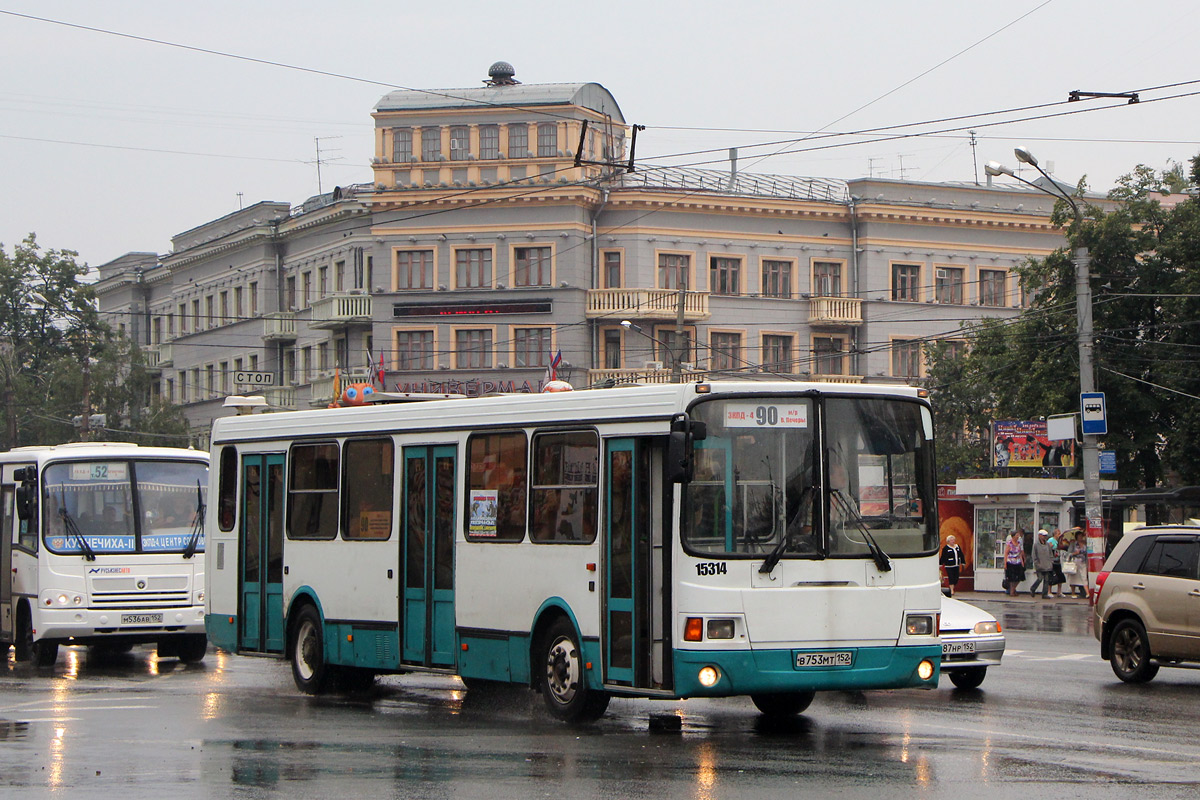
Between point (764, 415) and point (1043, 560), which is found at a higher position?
point (764, 415)

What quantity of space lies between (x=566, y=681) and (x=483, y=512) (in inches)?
70.2

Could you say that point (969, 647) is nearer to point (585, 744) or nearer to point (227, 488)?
point (585, 744)

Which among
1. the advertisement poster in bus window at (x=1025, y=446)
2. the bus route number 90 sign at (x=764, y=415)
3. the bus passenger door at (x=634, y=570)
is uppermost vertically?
the advertisement poster in bus window at (x=1025, y=446)

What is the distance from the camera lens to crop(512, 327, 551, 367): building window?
6069 cm

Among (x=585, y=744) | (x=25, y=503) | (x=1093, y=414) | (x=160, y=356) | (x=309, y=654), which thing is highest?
(x=160, y=356)

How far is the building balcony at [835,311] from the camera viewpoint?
6269cm

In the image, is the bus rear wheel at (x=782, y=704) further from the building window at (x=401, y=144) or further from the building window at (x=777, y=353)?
the building window at (x=401, y=144)

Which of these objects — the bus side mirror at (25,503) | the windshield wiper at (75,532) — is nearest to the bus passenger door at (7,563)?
the bus side mirror at (25,503)

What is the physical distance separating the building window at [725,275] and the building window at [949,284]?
7.81m

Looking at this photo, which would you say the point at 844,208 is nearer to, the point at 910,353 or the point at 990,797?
the point at 910,353

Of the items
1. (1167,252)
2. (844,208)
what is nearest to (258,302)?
(844,208)

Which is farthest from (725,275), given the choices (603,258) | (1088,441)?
(1088,441)

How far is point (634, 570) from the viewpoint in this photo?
1266cm

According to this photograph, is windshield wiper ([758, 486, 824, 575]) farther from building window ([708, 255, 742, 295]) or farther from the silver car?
building window ([708, 255, 742, 295])
